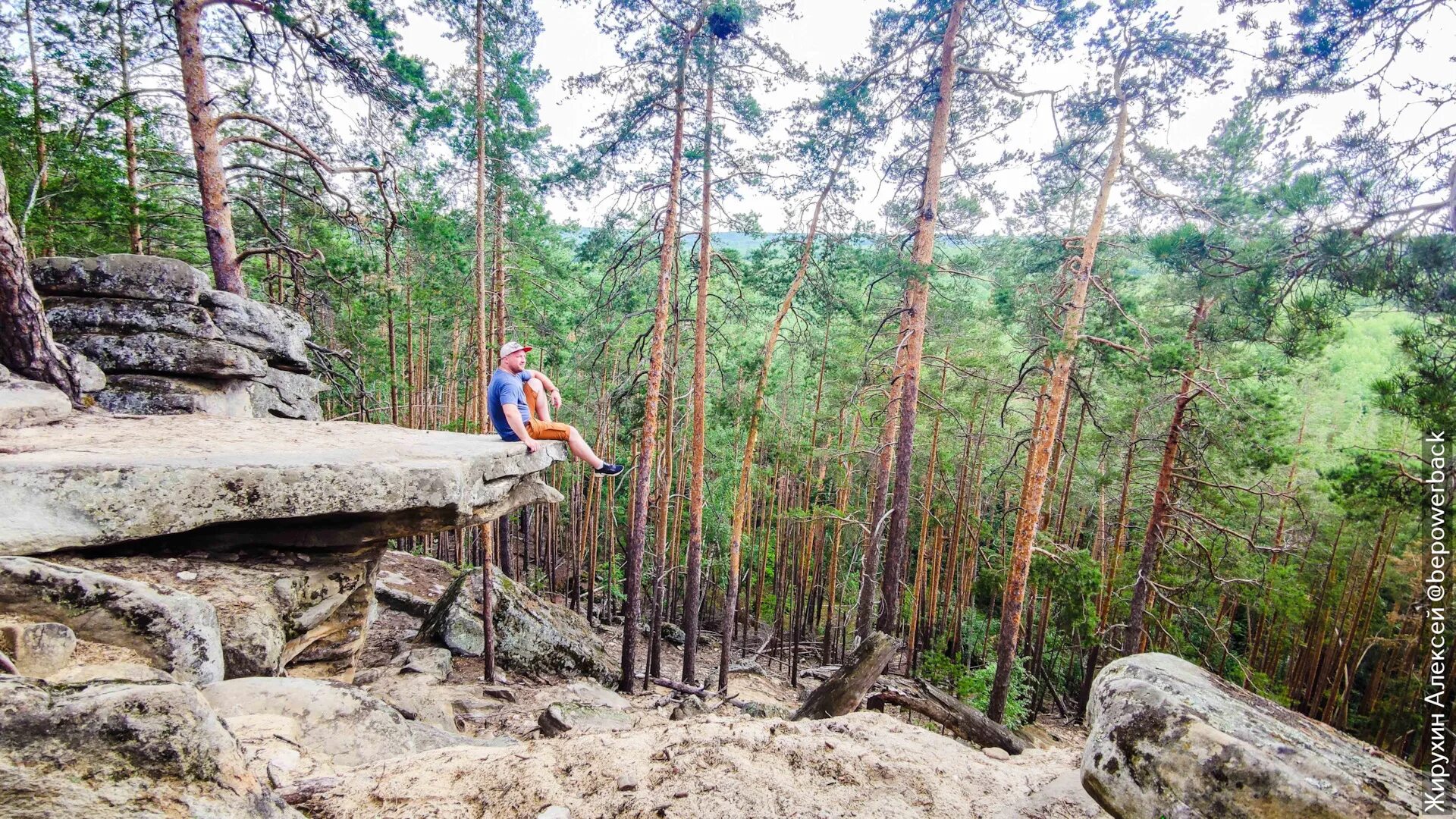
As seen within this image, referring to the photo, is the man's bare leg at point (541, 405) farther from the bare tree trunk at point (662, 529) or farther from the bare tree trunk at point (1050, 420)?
the bare tree trunk at point (1050, 420)

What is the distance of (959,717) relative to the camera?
17.2ft

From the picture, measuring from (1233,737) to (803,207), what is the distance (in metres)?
8.99

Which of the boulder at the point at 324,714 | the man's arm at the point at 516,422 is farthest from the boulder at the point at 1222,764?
the man's arm at the point at 516,422

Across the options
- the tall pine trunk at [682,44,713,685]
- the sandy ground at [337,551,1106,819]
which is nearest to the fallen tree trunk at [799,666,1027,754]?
the sandy ground at [337,551,1106,819]

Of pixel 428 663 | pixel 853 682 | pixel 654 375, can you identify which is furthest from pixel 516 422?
pixel 428 663

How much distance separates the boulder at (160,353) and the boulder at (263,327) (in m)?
0.43

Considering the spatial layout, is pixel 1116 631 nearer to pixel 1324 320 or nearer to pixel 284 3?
pixel 1324 320

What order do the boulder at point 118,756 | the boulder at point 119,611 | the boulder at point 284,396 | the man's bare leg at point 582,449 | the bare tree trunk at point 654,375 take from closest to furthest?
the boulder at point 118,756
the boulder at point 119,611
the man's bare leg at point 582,449
the boulder at point 284,396
the bare tree trunk at point 654,375

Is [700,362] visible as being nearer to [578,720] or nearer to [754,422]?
[754,422]

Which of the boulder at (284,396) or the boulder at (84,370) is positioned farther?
the boulder at (284,396)

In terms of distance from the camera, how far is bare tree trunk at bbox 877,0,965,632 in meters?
7.44

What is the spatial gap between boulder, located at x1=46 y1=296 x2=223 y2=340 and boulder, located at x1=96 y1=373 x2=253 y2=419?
0.55 metres

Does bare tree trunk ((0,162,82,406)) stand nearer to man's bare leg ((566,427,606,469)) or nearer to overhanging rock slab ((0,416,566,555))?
overhanging rock slab ((0,416,566,555))

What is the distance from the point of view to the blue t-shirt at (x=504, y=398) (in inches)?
220
